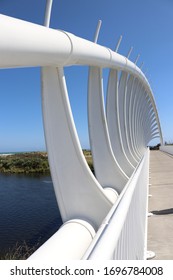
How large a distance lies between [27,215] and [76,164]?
14.3 metres

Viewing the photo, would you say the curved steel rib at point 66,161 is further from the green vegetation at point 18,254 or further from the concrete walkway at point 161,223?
the green vegetation at point 18,254

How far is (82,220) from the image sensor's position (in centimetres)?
461

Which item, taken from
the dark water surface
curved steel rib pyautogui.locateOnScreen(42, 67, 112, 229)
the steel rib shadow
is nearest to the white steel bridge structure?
curved steel rib pyautogui.locateOnScreen(42, 67, 112, 229)

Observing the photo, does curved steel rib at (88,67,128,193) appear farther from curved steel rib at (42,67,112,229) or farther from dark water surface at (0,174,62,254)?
dark water surface at (0,174,62,254)

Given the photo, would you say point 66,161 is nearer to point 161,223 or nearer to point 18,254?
point 161,223

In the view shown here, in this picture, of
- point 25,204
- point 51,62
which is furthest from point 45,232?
A: point 51,62

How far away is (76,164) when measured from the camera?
4645 millimetres

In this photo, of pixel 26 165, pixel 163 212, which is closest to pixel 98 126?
pixel 163 212

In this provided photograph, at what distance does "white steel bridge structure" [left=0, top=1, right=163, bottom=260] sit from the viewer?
2.56 m

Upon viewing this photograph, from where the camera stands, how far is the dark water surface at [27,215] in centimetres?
1409

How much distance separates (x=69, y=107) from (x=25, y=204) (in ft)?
56.9

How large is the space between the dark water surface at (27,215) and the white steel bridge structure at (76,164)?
7686mm

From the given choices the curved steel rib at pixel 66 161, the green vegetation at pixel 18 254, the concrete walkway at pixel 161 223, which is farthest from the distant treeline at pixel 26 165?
the curved steel rib at pixel 66 161

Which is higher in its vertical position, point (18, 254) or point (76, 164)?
point (76, 164)
